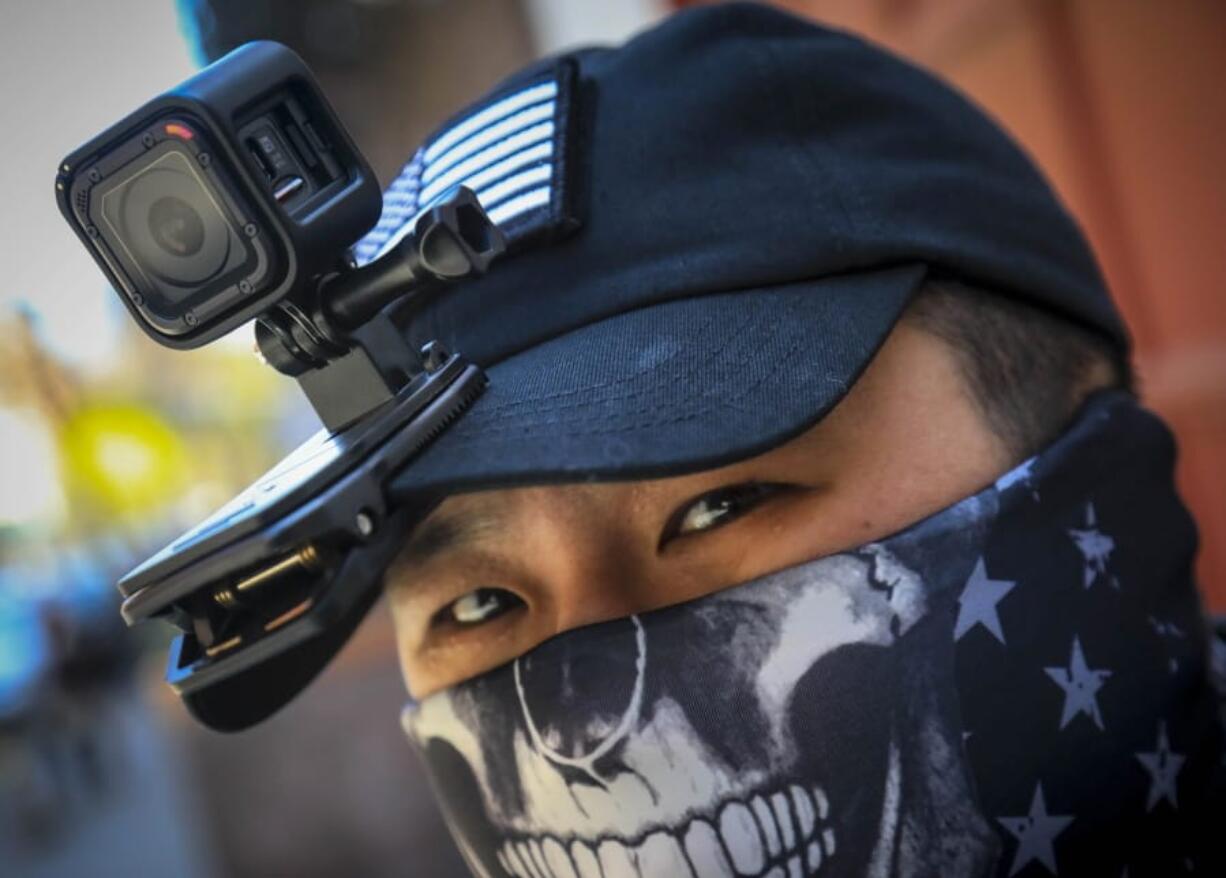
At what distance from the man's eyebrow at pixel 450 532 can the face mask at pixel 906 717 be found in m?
0.12

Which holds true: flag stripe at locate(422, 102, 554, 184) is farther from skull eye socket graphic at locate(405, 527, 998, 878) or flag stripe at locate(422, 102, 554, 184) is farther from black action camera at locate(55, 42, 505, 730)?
skull eye socket graphic at locate(405, 527, 998, 878)

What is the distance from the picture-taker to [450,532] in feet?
3.60

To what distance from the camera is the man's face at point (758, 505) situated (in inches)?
40.0

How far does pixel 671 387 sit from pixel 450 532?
295 millimetres

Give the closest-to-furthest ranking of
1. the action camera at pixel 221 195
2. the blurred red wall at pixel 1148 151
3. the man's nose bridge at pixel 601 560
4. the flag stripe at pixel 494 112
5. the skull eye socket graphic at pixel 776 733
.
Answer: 1. the action camera at pixel 221 195
2. the skull eye socket graphic at pixel 776 733
3. the man's nose bridge at pixel 601 560
4. the flag stripe at pixel 494 112
5. the blurred red wall at pixel 1148 151

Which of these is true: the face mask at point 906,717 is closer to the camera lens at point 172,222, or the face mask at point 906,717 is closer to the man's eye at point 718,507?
the man's eye at point 718,507

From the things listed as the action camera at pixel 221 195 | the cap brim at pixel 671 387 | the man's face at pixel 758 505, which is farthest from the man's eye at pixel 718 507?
the action camera at pixel 221 195

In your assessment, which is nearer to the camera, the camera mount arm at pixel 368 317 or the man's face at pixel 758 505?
the camera mount arm at pixel 368 317

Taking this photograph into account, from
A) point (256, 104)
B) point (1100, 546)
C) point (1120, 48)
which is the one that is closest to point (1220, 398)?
point (1120, 48)

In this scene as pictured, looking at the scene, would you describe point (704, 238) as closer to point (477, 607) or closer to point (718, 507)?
point (718, 507)

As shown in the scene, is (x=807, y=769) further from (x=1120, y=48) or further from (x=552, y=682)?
(x=1120, y=48)

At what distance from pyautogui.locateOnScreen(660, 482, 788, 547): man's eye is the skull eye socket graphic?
75 millimetres

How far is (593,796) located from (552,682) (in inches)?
3.7

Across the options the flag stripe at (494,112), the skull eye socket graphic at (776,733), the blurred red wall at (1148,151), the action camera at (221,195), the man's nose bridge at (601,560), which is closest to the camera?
the action camera at (221,195)
